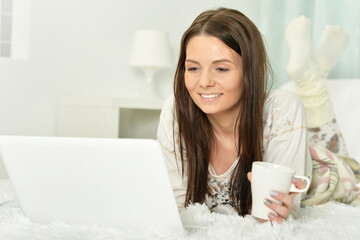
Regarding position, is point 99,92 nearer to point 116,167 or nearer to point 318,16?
point 318,16

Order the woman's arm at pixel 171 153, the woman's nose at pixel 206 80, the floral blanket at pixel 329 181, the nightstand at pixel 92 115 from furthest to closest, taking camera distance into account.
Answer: the nightstand at pixel 92 115 → the floral blanket at pixel 329 181 → the woman's arm at pixel 171 153 → the woman's nose at pixel 206 80

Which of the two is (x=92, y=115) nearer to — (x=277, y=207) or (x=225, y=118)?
(x=225, y=118)

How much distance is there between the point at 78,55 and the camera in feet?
10.3

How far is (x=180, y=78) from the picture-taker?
138 cm

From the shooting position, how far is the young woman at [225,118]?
4.07 feet

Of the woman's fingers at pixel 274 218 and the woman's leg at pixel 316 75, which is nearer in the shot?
the woman's fingers at pixel 274 218

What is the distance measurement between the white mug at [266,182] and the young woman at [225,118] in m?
0.26

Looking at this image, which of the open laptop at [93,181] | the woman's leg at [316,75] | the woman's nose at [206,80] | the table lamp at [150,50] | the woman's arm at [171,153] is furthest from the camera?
the table lamp at [150,50]

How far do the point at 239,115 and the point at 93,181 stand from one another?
69cm

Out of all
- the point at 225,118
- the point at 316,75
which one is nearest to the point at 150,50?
the point at 316,75

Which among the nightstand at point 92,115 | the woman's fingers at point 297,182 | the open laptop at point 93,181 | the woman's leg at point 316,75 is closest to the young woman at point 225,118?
the woman's fingers at point 297,182

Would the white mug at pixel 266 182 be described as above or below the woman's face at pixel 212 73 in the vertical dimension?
below

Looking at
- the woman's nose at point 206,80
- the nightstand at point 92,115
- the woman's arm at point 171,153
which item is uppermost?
the woman's nose at point 206,80

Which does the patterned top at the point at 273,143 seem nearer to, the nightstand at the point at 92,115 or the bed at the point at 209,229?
the bed at the point at 209,229
